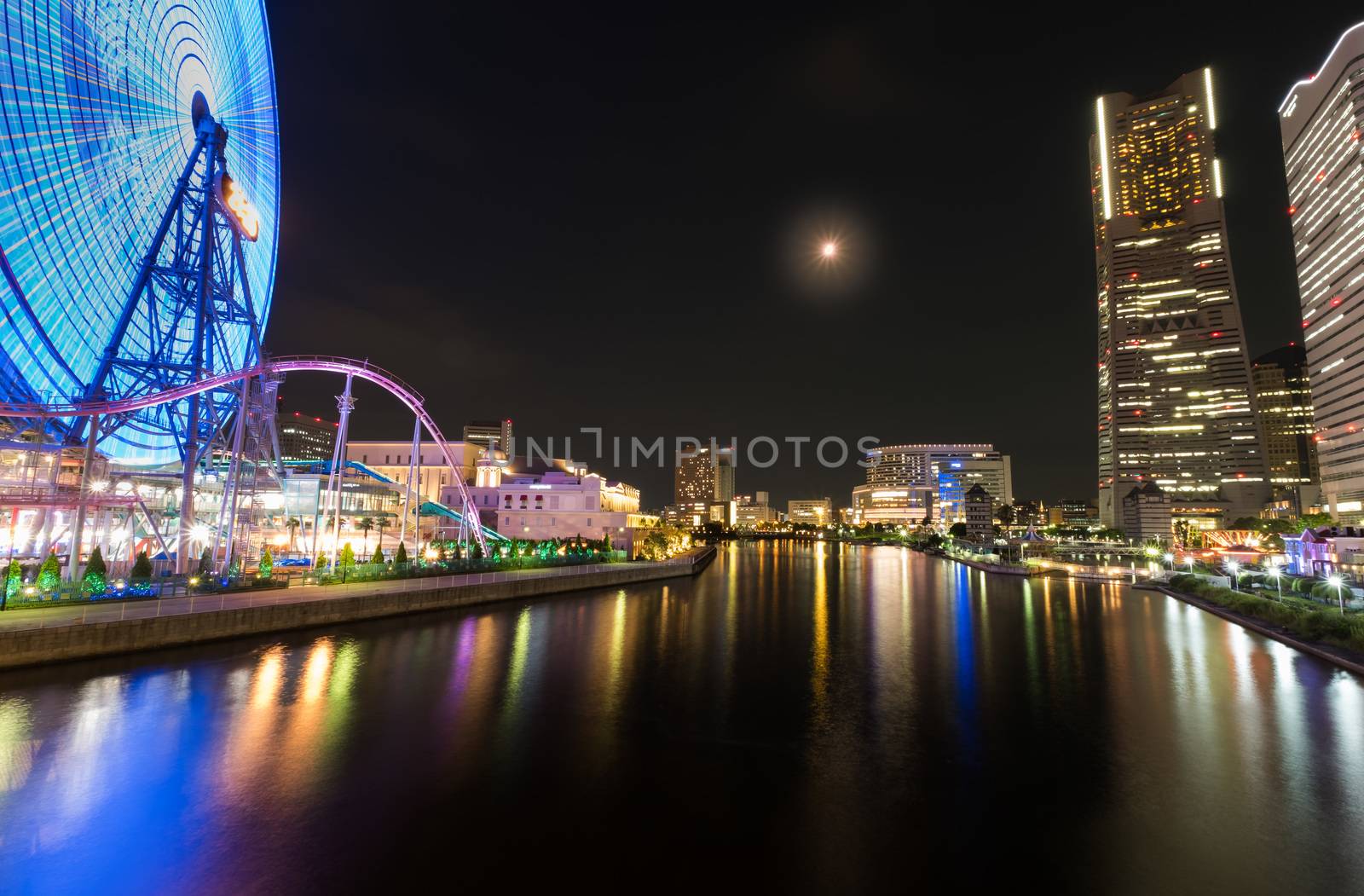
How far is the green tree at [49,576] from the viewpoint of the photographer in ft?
83.8

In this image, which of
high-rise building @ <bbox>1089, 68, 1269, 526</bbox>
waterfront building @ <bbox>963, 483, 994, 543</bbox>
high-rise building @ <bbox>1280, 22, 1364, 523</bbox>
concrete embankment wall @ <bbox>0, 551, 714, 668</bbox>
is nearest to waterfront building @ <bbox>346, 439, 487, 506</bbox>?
concrete embankment wall @ <bbox>0, 551, 714, 668</bbox>

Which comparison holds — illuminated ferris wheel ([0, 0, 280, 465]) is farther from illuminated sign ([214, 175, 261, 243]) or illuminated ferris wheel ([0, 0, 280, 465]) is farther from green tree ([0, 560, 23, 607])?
green tree ([0, 560, 23, 607])

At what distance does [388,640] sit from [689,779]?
20.9 m

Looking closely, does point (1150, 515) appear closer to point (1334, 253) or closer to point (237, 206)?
point (1334, 253)

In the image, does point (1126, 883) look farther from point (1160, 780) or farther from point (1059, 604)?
point (1059, 604)

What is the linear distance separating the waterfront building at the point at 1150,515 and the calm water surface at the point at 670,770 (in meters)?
173

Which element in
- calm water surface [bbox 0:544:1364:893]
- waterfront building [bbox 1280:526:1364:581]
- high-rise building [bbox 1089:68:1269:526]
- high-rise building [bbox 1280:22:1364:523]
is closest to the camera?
calm water surface [bbox 0:544:1364:893]

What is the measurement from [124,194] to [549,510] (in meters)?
57.6

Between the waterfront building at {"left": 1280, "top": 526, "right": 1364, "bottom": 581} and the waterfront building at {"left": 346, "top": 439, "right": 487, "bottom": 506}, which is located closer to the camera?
the waterfront building at {"left": 1280, "top": 526, "right": 1364, "bottom": 581}

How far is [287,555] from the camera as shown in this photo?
170 ft

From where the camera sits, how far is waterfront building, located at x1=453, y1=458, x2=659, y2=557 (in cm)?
8694

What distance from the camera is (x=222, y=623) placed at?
26.7 m

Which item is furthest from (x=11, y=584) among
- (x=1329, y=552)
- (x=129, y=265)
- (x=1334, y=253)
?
(x=1334, y=253)

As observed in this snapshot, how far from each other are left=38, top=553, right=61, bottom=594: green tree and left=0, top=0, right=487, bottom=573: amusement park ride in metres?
2.03
